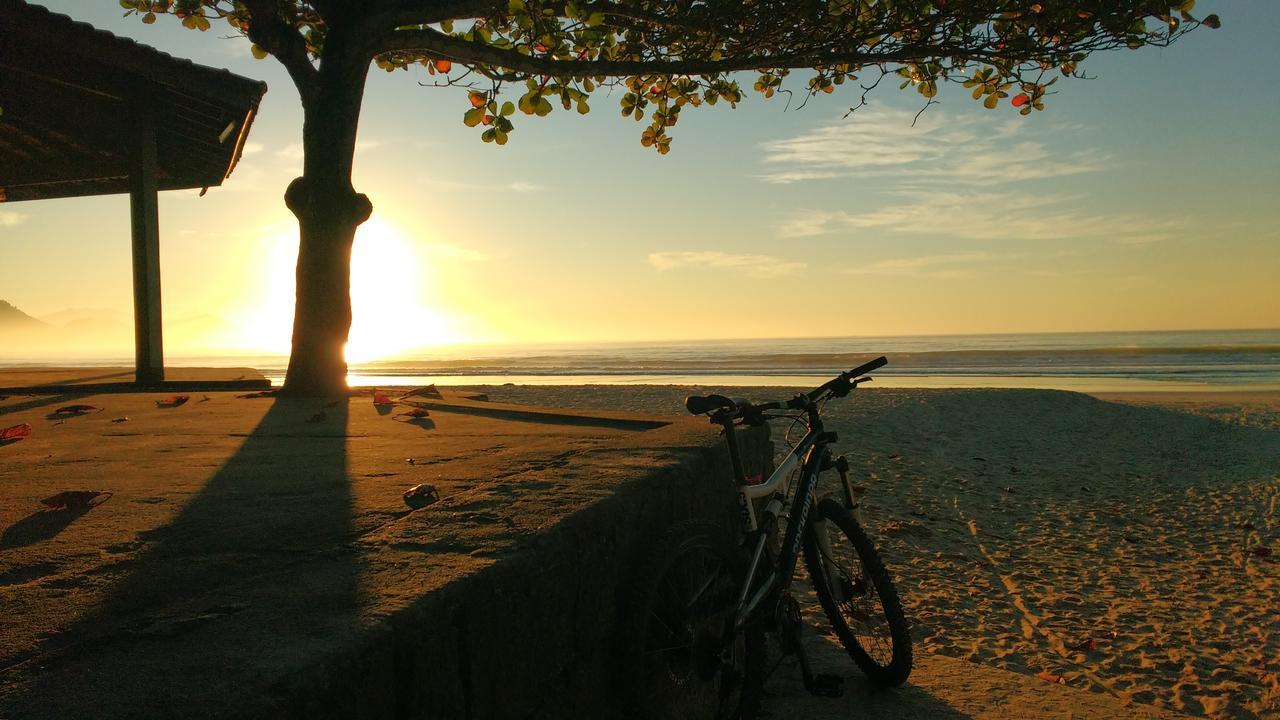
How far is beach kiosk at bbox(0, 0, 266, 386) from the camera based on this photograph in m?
8.09

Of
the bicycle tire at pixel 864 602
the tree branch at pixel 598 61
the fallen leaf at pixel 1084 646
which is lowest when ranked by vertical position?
the fallen leaf at pixel 1084 646

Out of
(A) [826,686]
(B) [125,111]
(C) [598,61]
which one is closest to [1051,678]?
(A) [826,686]

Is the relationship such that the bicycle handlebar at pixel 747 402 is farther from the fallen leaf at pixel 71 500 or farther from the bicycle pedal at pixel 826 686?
the fallen leaf at pixel 71 500

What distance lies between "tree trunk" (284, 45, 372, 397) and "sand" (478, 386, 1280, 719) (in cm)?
501

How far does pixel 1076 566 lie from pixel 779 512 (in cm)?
412

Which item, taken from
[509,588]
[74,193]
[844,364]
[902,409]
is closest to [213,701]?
[509,588]

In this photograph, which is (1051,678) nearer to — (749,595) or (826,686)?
(826,686)

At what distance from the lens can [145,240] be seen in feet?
31.8

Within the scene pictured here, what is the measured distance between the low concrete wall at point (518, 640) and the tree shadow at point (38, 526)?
141 centimetres

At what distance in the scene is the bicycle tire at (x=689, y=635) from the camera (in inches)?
96.3

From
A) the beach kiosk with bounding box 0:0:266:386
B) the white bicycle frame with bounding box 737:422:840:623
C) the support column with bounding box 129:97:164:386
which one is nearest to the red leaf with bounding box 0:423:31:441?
the white bicycle frame with bounding box 737:422:840:623

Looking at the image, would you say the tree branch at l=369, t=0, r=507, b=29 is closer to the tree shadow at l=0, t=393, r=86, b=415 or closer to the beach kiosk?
the beach kiosk

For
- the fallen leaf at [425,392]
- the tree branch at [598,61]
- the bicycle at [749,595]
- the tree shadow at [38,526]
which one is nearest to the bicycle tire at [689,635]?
the bicycle at [749,595]

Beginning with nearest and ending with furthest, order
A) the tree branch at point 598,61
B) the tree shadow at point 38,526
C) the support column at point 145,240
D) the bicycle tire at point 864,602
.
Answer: the tree shadow at point 38,526, the bicycle tire at point 864,602, the tree branch at point 598,61, the support column at point 145,240
